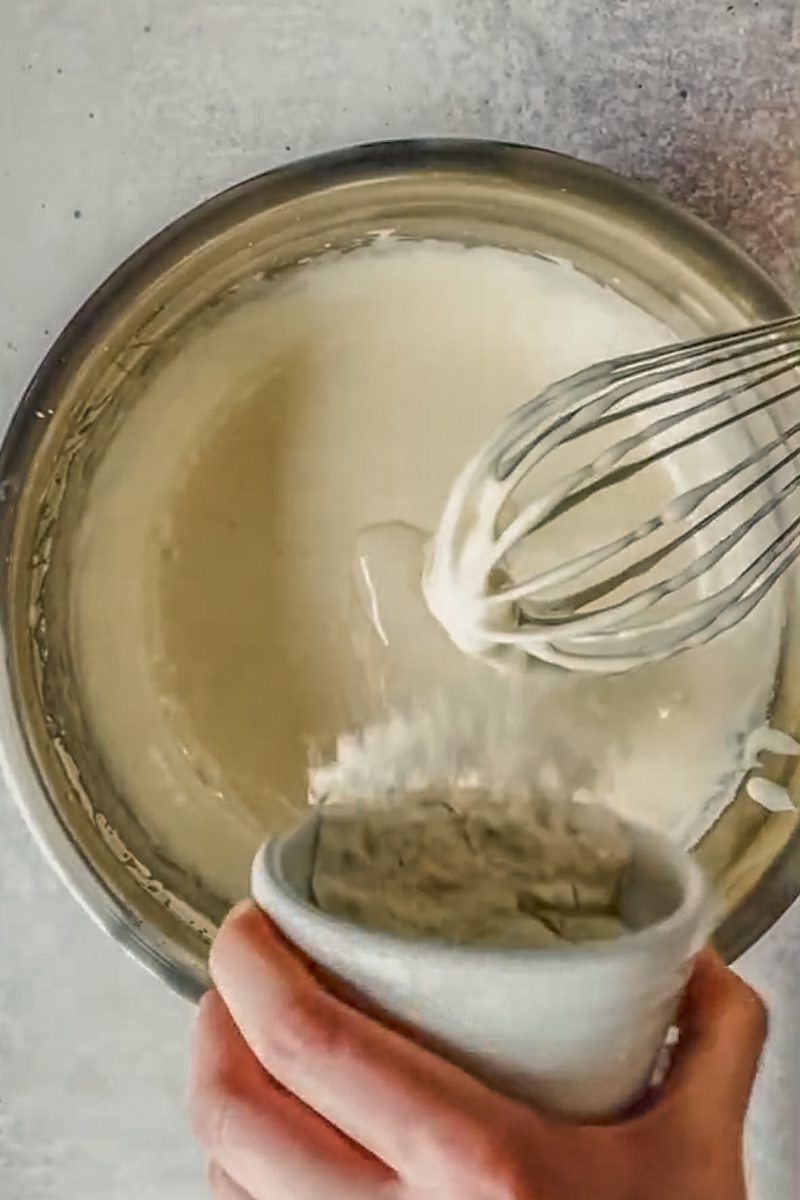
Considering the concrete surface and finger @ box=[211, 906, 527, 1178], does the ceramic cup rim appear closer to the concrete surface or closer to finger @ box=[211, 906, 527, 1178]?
finger @ box=[211, 906, 527, 1178]

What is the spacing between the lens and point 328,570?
0.52 metres

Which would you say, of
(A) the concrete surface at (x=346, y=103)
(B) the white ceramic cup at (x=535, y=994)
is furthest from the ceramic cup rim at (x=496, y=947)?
(A) the concrete surface at (x=346, y=103)

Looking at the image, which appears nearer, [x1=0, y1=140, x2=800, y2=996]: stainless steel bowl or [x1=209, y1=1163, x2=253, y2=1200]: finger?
[x1=209, y1=1163, x2=253, y2=1200]: finger

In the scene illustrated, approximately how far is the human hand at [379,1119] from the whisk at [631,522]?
0.49ft

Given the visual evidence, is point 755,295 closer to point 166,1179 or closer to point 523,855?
point 523,855

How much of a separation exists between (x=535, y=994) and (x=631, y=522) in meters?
0.27

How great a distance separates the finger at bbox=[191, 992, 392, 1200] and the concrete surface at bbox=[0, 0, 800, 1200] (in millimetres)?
271

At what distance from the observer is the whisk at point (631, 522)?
0.42 m

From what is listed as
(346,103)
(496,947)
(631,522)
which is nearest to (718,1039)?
(496,947)

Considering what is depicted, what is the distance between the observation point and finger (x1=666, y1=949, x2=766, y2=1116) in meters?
0.35

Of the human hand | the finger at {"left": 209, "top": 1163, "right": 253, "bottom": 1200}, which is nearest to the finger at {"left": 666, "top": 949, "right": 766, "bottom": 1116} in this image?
the human hand

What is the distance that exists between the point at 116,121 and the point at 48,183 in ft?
0.11

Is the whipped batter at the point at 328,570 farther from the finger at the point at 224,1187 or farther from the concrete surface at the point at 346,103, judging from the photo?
the finger at the point at 224,1187

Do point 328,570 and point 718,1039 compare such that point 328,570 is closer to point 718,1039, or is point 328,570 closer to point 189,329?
point 189,329
